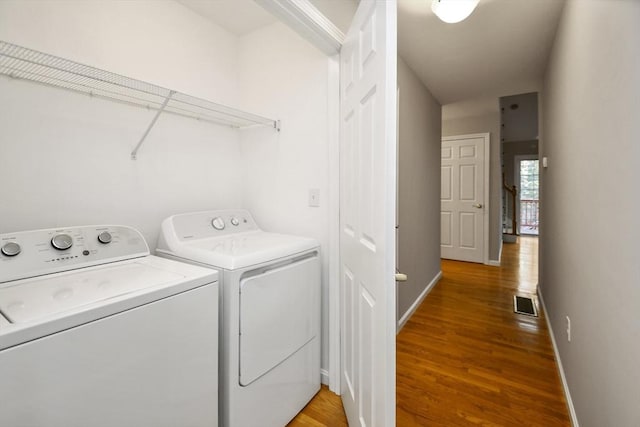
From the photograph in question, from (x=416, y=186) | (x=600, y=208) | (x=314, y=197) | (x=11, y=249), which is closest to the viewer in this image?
(x=11, y=249)

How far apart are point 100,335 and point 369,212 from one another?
927 millimetres

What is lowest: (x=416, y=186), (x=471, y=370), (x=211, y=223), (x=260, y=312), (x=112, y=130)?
(x=471, y=370)

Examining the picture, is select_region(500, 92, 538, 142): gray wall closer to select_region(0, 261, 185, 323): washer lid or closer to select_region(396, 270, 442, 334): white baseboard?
select_region(396, 270, 442, 334): white baseboard

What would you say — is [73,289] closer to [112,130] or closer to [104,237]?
[104,237]

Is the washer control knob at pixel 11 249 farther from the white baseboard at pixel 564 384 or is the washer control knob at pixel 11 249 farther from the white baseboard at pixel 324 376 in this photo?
the white baseboard at pixel 564 384

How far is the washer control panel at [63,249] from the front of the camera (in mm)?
1070

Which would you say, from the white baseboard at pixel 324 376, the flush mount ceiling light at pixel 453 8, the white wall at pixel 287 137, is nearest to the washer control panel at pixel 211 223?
the white wall at pixel 287 137

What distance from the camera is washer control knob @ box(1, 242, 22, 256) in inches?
41.8

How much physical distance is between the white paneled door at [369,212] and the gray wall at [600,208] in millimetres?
670

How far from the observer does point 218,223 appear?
1.77 m

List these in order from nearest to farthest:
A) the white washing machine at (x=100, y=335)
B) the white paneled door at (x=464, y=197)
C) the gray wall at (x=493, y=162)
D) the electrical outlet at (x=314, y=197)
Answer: the white washing machine at (x=100, y=335) → the electrical outlet at (x=314, y=197) → the gray wall at (x=493, y=162) → the white paneled door at (x=464, y=197)

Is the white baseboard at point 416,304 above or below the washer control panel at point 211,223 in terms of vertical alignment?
below

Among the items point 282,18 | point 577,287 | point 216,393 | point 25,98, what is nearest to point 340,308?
point 216,393

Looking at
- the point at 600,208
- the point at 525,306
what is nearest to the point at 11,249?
the point at 600,208
